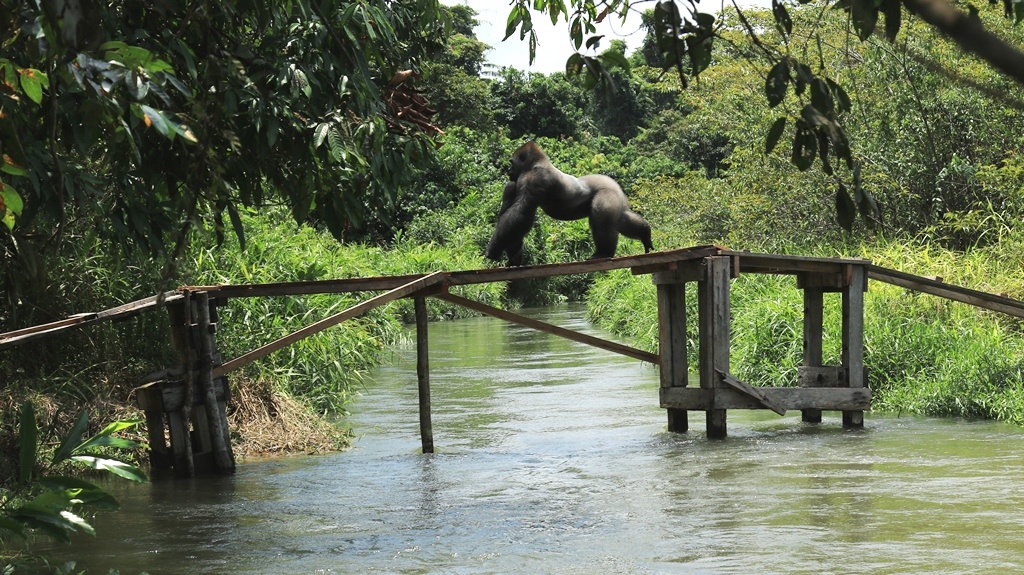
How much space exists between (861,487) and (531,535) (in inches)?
90.0

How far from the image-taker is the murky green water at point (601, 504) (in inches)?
238

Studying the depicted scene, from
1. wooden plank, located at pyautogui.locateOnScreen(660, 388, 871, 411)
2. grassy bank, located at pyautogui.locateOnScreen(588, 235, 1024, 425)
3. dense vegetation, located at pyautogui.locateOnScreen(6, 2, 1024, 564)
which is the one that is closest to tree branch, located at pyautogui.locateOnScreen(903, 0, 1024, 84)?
dense vegetation, located at pyautogui.locateOnScreen(6, 2, 1024, 564)

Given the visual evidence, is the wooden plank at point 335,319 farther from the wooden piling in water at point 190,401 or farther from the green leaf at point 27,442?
the green leaf at point 27,442

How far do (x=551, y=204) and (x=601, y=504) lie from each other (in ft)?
9.39

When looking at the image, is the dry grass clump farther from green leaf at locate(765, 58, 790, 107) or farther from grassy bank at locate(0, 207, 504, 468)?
green leaf at locate(765, 58, 790, 107)

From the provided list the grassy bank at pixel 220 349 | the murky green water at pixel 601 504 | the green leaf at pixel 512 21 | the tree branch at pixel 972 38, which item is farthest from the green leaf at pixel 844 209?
the grassy bank at pixel 220 349

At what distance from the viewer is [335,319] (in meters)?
8.55

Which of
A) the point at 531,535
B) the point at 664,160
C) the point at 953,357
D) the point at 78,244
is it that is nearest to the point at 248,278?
the point at 78,244

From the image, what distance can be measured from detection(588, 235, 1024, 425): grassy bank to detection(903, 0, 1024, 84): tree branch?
951cm

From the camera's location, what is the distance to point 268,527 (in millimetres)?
6996

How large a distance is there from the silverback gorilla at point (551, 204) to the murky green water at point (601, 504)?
1.63m

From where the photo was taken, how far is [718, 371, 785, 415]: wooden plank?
917 cm

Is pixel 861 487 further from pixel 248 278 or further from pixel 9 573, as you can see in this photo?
pixel 248 278

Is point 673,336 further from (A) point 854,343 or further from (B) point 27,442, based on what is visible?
(B) point 27,442
